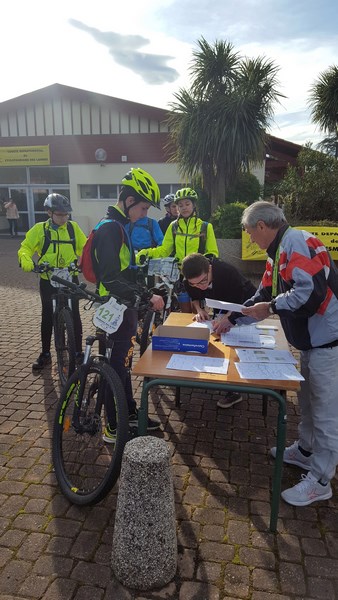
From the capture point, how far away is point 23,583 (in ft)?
7.41

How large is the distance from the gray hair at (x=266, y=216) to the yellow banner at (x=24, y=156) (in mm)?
19673

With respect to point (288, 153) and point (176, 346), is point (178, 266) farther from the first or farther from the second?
point (288, 153)

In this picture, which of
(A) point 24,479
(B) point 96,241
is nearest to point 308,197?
(B) point 96,241

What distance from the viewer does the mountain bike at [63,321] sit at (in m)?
4.55

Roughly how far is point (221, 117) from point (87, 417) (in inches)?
511

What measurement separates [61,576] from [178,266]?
11.9ft

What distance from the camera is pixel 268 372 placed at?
A: 2.62 metres

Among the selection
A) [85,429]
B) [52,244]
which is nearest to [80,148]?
[52,244]

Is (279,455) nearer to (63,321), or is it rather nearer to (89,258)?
(89,258)

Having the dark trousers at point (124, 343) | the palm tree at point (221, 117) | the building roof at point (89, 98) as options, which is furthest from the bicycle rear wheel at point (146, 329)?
the building roof at point (89, 98)

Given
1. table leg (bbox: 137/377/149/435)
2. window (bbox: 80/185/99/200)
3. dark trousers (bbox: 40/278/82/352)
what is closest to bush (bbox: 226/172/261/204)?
window (bbox: 80/185/99/200)

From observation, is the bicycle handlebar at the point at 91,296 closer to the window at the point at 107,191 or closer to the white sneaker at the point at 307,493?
the white sneaker at the point at 307,493

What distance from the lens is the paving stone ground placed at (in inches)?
88.7

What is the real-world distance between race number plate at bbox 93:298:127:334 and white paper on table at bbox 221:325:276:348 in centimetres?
87
